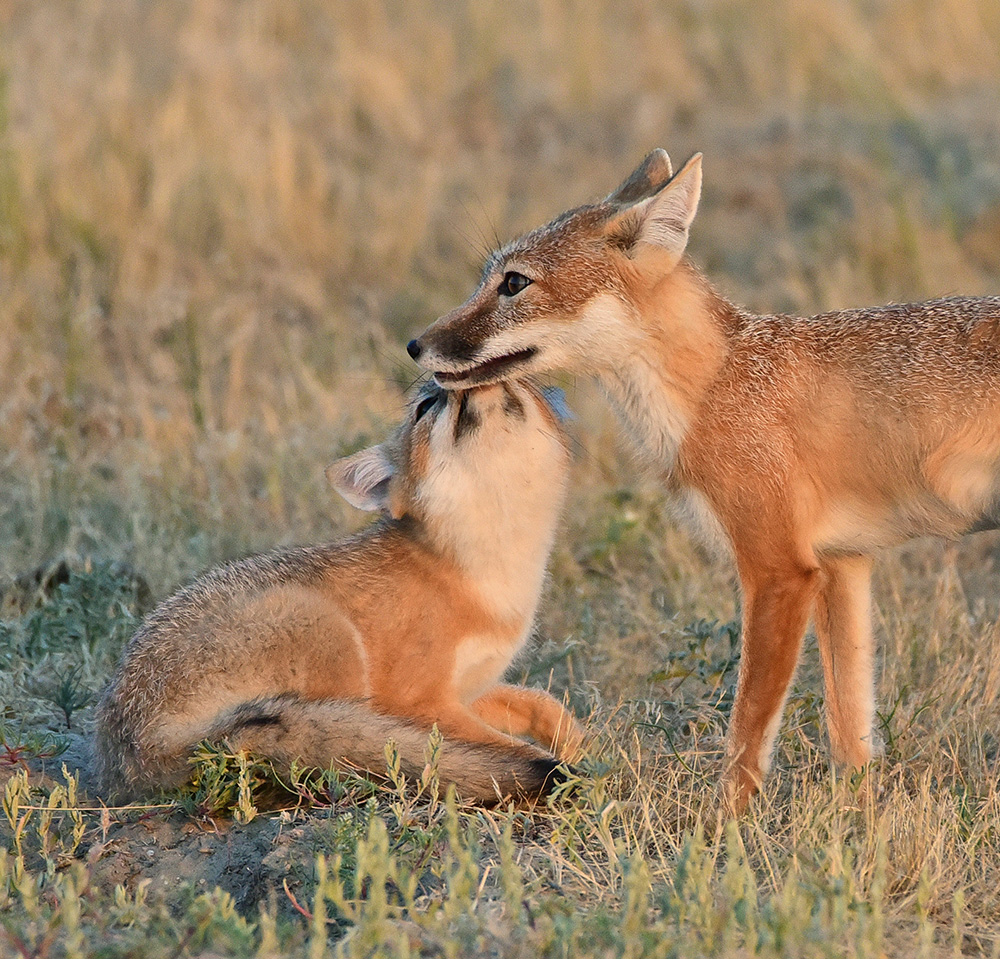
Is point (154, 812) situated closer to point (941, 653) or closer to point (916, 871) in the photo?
point (916, 871)

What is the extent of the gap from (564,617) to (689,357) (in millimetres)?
1712

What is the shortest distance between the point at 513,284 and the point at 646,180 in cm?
64

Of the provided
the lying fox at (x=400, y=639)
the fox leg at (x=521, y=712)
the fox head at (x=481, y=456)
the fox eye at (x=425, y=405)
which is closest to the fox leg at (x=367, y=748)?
the lying fox at (x=400, y=639)

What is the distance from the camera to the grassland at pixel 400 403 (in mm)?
3443

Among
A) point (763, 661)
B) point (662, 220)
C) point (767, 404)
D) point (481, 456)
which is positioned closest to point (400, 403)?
point (481, 456)

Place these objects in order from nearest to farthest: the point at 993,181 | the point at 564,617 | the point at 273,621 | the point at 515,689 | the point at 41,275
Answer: the point at 273,621, the point at 515,689, the point at 564,617, the point at 41,275, the point at 993,181

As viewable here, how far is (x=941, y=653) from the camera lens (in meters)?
5.05

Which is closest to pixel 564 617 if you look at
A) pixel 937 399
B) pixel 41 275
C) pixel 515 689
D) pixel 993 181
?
pixel 515 689

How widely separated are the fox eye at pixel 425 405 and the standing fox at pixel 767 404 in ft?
1.14

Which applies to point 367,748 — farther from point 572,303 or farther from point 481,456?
point 572,303

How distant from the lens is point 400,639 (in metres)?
4.37

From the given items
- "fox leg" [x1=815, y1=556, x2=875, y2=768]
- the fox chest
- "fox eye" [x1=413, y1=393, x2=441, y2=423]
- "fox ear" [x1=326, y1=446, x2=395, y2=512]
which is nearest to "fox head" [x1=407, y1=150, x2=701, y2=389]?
"fox eye" [x1=413, y1=393, x2=441, y2=423]

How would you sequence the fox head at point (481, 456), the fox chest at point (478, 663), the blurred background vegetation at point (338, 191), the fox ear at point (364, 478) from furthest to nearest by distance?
the blurred background vegetation at point (338, 191), the fox ear at point (364, 478), the fox head at point (481, 456), the fox chest at point (478, 663)

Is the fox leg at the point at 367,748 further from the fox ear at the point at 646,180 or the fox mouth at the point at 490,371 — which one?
the fox ear at the point at 646,180
